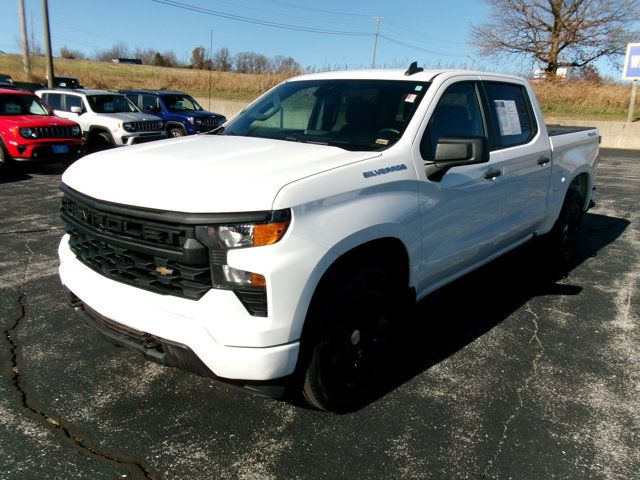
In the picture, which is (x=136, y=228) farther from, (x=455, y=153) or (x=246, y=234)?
(x=455, y=153)

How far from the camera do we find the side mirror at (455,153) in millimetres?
3066

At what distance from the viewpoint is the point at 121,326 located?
269 cm

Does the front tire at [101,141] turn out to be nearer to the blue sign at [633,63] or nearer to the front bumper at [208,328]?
the front bumper at [208,328]

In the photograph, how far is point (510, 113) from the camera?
4398mm

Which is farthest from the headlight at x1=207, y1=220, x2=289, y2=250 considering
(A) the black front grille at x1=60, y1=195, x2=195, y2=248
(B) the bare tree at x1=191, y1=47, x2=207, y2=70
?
(B) the bare tree at x1=191, y1=47, x2=207, y2=70

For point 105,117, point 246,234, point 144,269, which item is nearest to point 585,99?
point 105,117

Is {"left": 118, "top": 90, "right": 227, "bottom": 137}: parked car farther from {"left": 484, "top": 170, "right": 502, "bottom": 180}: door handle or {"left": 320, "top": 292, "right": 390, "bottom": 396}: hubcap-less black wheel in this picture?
{"left": 320, "top": 292, "right": 390, "bottom": 396}: hubcap-less black wheel

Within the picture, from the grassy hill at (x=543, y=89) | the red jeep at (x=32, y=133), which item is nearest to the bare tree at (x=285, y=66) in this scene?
the grassy hill at (x=543, y=89)

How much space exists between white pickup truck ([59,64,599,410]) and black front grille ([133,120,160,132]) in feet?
32.3

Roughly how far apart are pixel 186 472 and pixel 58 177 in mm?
10192

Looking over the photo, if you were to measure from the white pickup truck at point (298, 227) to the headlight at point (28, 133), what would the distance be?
8252 millimetres

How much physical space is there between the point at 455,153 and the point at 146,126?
11783 mm

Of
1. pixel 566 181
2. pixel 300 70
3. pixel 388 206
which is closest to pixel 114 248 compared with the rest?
pixel 388 206

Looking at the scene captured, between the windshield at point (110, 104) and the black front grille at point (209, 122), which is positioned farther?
the black front grille at point (209, 122)
